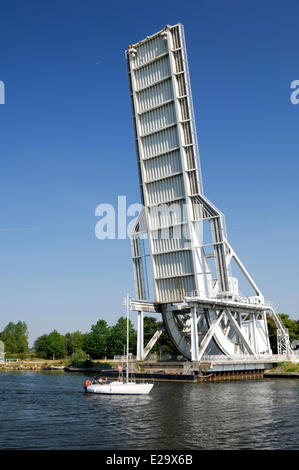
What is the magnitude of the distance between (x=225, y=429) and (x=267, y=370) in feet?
117

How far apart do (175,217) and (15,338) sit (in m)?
107

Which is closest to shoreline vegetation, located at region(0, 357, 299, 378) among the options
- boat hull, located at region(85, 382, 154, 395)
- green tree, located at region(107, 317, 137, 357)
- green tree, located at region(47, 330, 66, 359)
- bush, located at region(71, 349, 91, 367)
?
bush, located at region(71, 349, 91, 367)

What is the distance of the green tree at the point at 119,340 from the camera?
9156cm

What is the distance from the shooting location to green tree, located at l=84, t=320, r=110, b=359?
93.8 m

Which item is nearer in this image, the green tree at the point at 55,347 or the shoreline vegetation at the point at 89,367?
the shoreline vegetation at the point at 89,367

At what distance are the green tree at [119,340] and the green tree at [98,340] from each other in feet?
4.08

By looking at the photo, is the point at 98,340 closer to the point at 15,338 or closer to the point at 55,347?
the point at 55,347

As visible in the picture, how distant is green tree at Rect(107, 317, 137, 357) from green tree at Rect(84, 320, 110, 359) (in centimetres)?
124

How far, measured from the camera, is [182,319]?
61.9 meters

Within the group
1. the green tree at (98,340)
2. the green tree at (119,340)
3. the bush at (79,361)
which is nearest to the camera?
the bush at (79,361)

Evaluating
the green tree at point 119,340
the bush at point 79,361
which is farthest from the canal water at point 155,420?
the green tree at point 119,340

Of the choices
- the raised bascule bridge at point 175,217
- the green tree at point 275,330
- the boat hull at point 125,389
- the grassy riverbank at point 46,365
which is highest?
the raised bascule bridge at point 175,217

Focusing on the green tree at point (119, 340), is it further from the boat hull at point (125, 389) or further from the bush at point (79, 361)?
the boat hull at point (125, 389)

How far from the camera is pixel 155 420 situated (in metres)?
24.7
